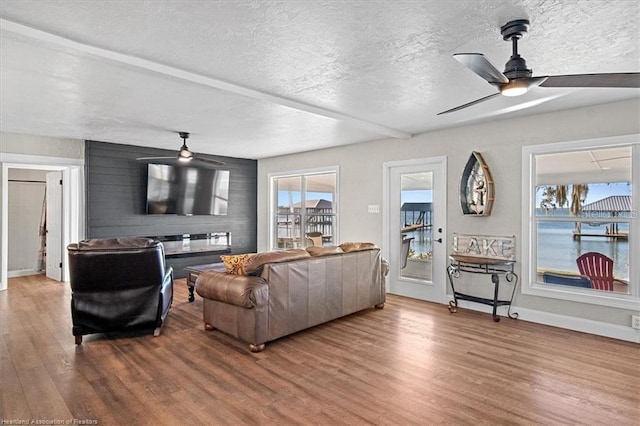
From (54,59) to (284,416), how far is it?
3.12 m

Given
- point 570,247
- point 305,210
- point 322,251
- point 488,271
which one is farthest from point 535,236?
point 305,210

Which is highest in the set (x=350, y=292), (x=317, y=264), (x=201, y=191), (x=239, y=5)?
(x=239, y=5)

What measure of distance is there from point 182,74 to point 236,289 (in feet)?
6.36

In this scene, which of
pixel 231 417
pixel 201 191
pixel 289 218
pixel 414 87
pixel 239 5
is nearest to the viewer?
pixel 239 5

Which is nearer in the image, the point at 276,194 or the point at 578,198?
the point at 578,198

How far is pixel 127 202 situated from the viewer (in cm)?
643

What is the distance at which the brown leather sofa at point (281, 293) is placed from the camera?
3.38 meters

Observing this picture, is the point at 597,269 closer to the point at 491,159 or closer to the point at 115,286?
the point at 491,159

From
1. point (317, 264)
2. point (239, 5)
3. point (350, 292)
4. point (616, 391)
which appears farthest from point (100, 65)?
point (616, 391)

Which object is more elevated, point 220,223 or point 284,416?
point 220,223

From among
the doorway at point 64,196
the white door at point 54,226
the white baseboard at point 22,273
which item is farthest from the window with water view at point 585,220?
the white baseboard at point 22,273

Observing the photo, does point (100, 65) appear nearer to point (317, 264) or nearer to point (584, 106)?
point (317, 264)

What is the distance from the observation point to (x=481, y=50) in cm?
265

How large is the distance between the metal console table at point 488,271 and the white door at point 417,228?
37 centimetres
